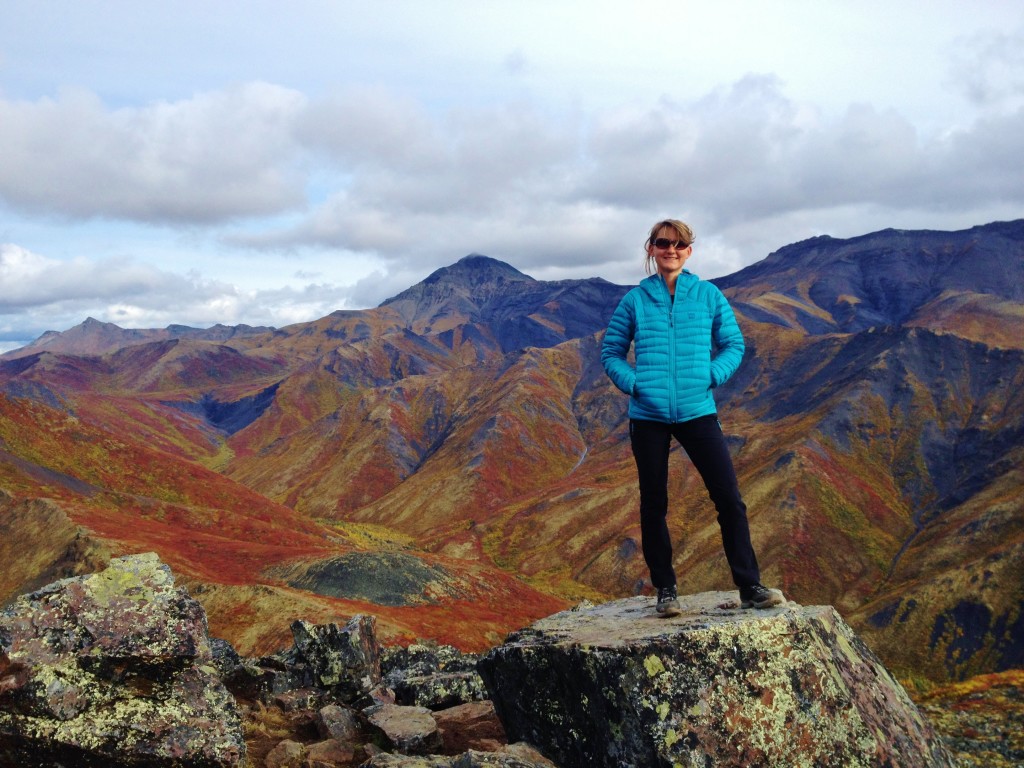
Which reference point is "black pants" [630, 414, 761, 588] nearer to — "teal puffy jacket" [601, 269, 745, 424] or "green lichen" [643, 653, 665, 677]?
"teal puffy jacket" [601, 269, 745, 424]

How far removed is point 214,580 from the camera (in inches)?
2613

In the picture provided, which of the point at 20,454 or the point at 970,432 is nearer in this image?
the point at 20,454

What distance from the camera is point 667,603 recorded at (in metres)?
10.3

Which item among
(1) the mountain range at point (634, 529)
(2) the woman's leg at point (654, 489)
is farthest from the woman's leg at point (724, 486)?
(1) the mountain range at point (634, 529)

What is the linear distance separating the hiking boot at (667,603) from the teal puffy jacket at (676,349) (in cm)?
301

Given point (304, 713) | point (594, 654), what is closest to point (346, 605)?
point (304, 713)

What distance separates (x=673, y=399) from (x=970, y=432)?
619ft

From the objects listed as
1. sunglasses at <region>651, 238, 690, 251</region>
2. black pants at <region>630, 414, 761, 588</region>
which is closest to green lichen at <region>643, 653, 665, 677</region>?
black pants at <region>630, 414, 761, 588</region>

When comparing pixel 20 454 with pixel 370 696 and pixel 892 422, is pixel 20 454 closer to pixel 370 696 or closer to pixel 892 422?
pixel 370 696

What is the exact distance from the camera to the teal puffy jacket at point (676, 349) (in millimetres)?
9688

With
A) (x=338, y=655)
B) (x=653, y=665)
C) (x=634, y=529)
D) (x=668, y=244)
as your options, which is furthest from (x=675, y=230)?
(x=634, y=529)

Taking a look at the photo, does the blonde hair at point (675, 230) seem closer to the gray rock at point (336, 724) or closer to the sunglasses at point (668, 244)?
the sunglasses at point (668, 244)

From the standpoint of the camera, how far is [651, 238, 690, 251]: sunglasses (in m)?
10.1

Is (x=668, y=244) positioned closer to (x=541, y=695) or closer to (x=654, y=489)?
(x=654, y=489)
